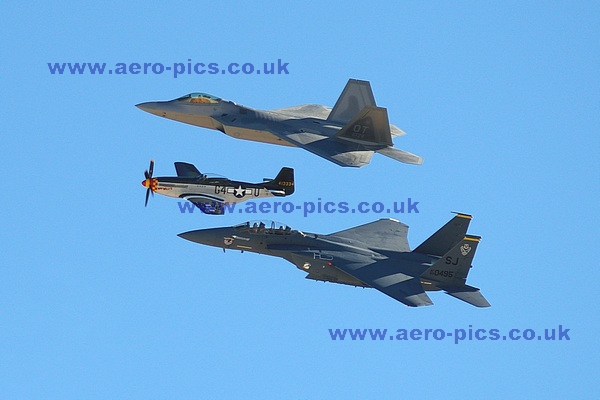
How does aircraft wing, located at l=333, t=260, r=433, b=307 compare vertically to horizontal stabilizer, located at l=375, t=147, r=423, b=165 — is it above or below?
below

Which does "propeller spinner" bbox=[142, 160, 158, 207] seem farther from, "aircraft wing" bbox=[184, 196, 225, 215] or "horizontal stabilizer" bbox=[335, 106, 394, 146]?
"horizontal stabilizer" bbox=[335, 106, 394, 146]

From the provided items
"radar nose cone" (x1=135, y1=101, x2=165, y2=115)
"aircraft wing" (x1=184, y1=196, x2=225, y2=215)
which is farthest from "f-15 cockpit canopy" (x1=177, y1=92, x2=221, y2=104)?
"aircraft wing" (x1=184, y1=196, x2=225, y2=215)

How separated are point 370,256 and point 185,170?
8.98 m

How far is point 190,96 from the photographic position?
63.9 meters

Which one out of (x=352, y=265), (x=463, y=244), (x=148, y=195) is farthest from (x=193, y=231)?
(x=463, y=244)

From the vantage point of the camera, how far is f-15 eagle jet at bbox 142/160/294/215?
62.3 meters

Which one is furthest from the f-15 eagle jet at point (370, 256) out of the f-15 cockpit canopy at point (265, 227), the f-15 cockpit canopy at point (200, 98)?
the f-15 cockpit canopy at point (200, 98)

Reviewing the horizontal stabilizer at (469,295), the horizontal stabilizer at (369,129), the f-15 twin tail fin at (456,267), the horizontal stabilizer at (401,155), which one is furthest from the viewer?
the horizontal stabilizer at (369,129)

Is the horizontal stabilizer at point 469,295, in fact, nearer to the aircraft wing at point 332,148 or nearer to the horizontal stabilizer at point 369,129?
the aircraft wing at point 332,148

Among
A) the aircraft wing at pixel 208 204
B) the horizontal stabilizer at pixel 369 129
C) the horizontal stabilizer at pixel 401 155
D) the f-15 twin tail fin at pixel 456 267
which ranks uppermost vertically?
the horizontal stabilizer at pixel 369 129

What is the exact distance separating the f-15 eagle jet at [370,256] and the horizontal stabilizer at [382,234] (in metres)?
0.38

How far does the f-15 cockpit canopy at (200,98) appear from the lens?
209 feet

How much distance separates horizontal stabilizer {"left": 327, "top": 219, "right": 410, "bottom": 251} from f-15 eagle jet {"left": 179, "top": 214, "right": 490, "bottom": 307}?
0.38m

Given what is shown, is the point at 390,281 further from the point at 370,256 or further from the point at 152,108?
the point at 152,108
